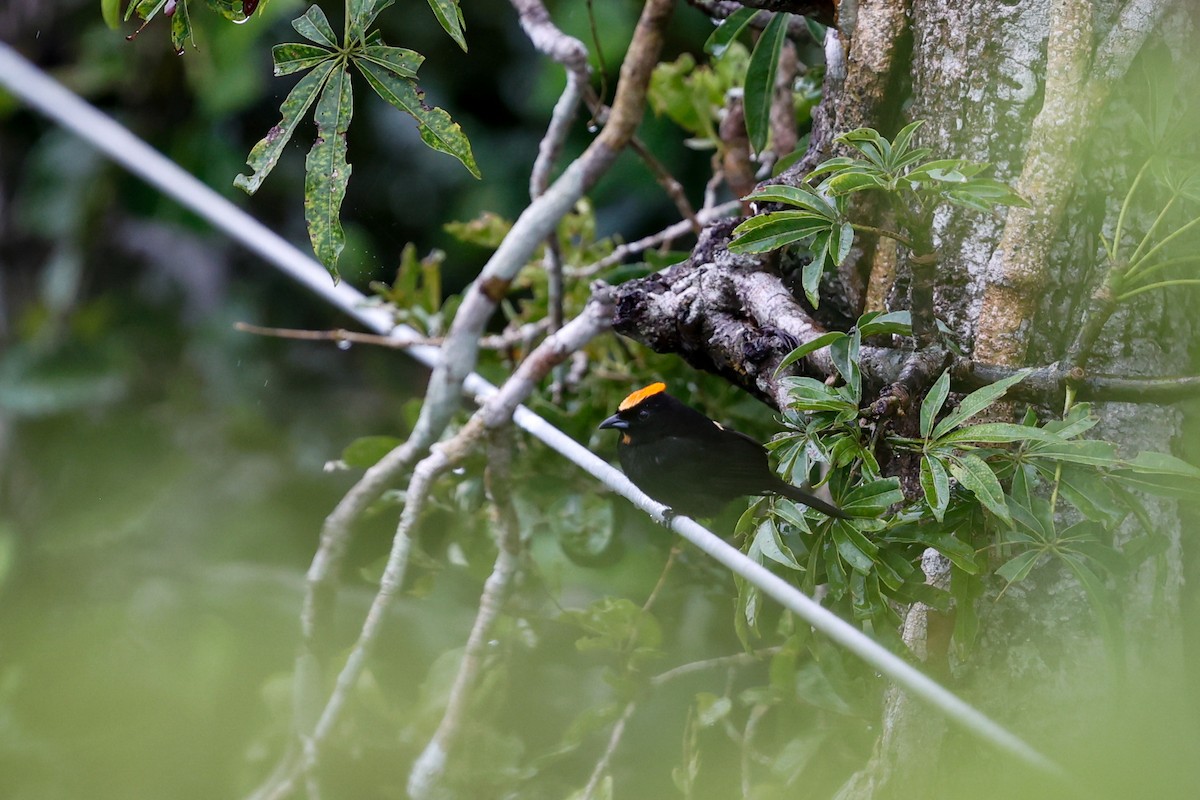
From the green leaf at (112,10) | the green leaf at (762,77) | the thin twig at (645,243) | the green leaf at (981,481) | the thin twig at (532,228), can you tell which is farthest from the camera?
the thin twig at (645,243)

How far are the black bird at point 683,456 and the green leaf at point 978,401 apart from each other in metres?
0.23

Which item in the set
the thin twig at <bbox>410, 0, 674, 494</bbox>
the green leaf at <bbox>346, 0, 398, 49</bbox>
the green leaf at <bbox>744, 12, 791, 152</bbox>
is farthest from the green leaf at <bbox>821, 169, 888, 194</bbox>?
the thin twig at <bbox>410, 0, 674, 494</bbox>

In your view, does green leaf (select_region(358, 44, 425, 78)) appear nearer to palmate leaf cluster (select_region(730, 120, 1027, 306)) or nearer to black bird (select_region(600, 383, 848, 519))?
palmate leaf cluster (select_region(730, 120, 1027, 306))

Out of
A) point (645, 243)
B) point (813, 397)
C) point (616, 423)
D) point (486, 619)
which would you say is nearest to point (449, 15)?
point (813, 397)

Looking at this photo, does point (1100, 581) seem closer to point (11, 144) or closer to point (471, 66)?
point (471, 66)

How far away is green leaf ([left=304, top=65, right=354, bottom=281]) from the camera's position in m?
0.86

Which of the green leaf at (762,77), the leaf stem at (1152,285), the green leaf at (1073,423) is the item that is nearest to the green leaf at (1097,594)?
the green leaf at (1073,423)

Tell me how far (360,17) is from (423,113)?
0.10 metres

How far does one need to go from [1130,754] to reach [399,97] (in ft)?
2.65

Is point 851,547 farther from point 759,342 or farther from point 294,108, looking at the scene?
point 294,108

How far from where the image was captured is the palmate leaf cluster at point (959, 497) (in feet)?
2.64

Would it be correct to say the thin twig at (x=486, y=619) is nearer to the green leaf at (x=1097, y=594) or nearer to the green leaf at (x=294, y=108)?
the green leaf at (x=294, y=108)

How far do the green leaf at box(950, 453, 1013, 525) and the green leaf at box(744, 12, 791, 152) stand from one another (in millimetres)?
680

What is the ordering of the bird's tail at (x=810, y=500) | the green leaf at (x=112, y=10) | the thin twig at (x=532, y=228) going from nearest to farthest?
the bird's tail at (x=810, y=500), the green leaf at (x=112, y=10), the thin twig at (x=532, y=228)
